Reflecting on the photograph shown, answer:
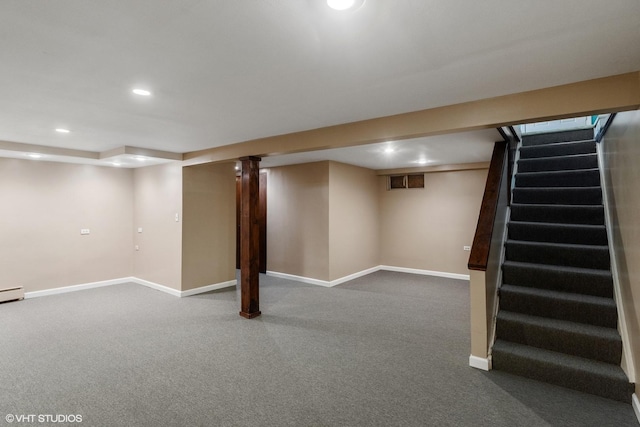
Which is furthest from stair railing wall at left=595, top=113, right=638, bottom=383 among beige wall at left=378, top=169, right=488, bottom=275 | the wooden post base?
the wooden post base

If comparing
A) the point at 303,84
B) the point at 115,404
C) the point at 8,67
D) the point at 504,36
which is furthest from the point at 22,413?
the point at 504,36

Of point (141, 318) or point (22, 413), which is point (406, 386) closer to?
point (22, 413)

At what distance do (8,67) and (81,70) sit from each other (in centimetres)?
43

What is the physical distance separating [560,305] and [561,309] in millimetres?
38

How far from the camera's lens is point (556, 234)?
3.69m

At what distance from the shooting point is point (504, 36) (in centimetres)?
168

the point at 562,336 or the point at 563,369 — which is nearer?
the point at 563,369

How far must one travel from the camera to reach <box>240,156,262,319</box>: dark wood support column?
169 inches

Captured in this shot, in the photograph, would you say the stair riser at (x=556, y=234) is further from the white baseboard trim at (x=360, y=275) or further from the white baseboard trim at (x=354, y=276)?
the white baseboard trim at (x=354, y=276)

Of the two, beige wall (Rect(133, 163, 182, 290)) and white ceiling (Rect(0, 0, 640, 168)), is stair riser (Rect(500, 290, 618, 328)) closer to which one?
white ceiling (Rect(0, 0, 640, 168))

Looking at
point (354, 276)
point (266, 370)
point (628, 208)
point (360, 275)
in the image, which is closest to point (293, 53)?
point (266, 370)

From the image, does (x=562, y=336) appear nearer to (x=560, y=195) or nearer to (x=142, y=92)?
(x=560, y=195)

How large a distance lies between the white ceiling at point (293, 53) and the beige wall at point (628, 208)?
85cm

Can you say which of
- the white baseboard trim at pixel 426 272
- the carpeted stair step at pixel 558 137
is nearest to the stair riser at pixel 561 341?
the carpeted stair step at pixel 558 137
